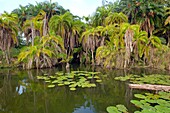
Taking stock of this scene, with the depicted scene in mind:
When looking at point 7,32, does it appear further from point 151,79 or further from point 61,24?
point 151,79

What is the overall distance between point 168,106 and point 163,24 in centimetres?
1645

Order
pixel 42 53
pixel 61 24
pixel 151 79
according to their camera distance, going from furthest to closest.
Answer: pixel 61 24
pixel 42 53
pixel 151 79

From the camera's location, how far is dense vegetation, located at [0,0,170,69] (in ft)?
52.8

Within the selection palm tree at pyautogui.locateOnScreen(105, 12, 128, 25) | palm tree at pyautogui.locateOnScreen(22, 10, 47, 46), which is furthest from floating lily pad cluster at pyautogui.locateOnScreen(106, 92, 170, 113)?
palm tree at pyautogui.locateOnScreen(22, 10, 47, 46)

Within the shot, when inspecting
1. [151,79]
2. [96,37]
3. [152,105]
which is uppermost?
[96,37]

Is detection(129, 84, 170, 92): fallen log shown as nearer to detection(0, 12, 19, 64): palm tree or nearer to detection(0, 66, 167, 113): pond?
detection(0, 66, 167, 113): pond

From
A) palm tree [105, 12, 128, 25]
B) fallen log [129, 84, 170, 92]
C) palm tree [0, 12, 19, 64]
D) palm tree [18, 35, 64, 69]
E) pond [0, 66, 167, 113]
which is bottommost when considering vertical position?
pond [0, 66, 167, 113]

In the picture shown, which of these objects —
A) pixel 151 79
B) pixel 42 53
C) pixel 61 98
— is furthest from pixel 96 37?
pixel 61 98

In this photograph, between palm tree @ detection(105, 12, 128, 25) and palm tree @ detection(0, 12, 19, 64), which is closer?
palm tree @ detection(0, 12, 19, 64)

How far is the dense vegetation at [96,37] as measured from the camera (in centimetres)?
1609

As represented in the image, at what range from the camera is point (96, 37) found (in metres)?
20.3

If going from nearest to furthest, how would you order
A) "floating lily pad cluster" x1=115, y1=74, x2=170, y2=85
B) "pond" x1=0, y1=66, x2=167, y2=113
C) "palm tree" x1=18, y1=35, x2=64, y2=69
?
"pond" x1=0, y1=66, x2=167, y2=113 → "floating lily pad cluster" x1=115, y1=74, x2=170, y2=85 → "palm tree" x1=18, y1=35, x2=64, y2=69

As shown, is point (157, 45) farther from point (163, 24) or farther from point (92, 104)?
point (92, 104)

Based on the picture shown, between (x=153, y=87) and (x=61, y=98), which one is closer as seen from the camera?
(x=61, y=98)
